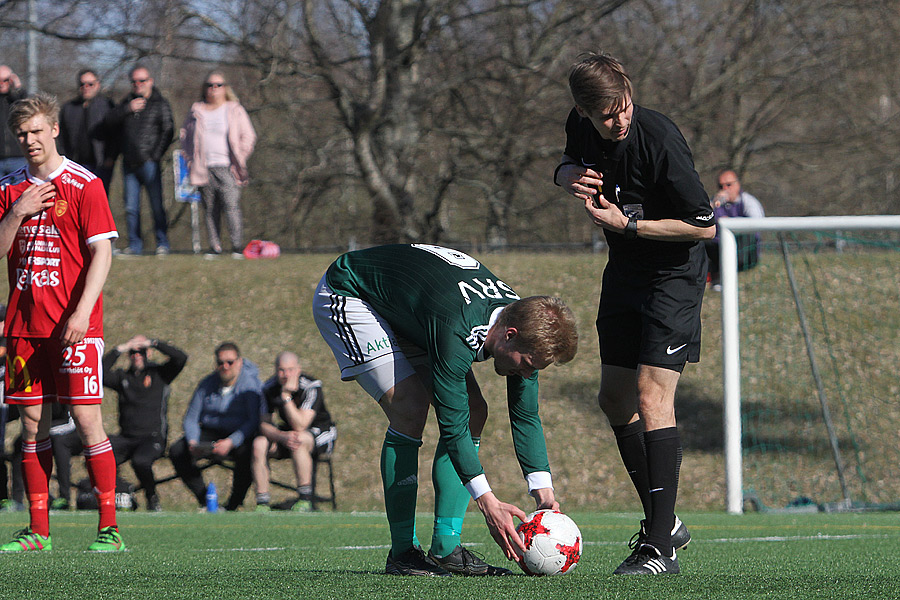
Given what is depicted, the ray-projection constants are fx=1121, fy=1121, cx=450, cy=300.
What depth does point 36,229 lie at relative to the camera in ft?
18.7

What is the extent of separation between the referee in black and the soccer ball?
0.93ft

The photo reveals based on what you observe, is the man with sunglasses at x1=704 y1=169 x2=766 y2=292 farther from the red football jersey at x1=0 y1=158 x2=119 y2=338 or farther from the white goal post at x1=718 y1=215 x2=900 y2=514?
the red football jersey at x1=0 y1=158 x2=119 y2=338

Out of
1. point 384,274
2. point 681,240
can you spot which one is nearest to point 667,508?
point 681,240

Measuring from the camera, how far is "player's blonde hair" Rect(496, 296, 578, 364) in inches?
157

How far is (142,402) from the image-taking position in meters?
10.8

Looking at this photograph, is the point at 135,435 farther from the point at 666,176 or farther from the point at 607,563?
the point at 666,176

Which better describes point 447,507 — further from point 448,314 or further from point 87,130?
point 87,130

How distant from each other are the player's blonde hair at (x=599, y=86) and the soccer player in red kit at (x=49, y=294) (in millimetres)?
2669

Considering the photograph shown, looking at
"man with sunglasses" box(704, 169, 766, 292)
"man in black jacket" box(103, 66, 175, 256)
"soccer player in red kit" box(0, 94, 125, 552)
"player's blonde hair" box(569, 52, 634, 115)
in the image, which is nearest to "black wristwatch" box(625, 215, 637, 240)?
"player's blonde hair" box(569, 52, 634, 115)

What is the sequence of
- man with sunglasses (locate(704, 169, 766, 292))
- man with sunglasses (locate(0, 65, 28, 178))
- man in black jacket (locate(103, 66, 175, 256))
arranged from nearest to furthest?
man with sunglasses (locate(704, 169, 766, 292)) → man with sunglasses (locate(0, 65, 28, 178)) → man in black jacket (locate(103, 66, 175, 256))

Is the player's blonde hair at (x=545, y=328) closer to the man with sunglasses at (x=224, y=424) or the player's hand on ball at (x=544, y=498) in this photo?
the player's hand on ball at (x=544, y=498)

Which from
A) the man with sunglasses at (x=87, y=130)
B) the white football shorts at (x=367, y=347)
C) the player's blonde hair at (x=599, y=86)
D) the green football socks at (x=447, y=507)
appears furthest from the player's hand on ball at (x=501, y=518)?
the man with sunglasses at (x=87, y=130)

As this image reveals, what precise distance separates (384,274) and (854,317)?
36.2 feet

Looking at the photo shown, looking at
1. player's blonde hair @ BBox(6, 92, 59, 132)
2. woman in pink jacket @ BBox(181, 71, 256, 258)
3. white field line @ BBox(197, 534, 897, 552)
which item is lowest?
white field line @ BBox(197, 534, 897, 552)
